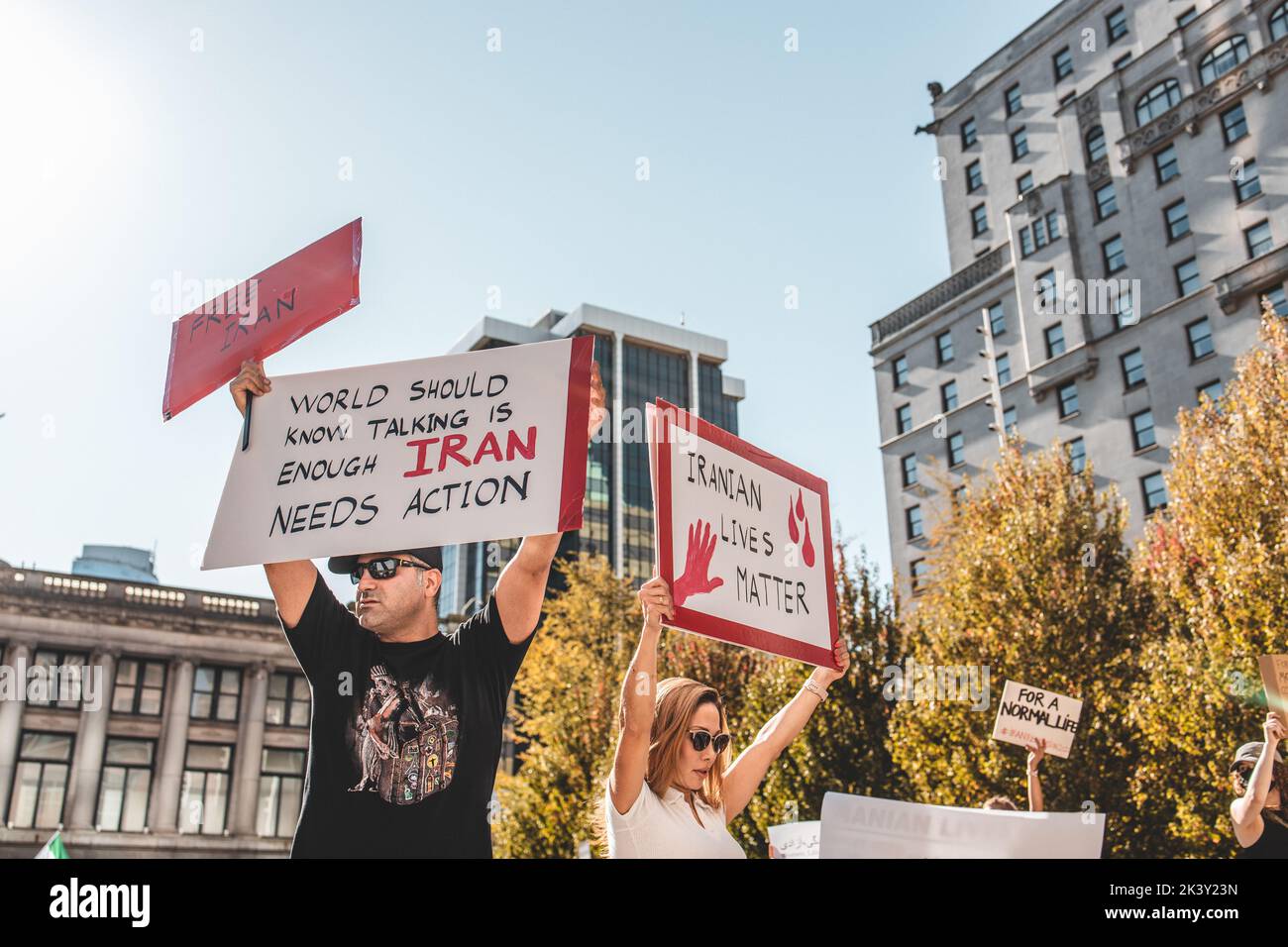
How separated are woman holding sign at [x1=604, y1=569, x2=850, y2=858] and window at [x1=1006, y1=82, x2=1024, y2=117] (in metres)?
55.6

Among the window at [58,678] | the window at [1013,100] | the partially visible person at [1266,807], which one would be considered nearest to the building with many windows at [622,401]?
the window at [1013,100]

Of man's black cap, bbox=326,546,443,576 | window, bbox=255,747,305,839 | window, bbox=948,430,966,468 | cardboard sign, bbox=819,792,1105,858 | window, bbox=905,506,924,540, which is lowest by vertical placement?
cardboard sign, bbox=819,792,1105,858

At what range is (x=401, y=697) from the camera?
3666 mm

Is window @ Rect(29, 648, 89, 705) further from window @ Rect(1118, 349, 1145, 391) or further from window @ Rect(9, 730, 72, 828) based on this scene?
window @ Rect(1118, 349, 1145, 391)

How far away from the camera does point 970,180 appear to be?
56.6 meters

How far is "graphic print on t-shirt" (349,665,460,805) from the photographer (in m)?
3.48

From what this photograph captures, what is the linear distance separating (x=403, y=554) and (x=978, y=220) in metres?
56.4

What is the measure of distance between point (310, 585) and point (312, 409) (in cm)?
76

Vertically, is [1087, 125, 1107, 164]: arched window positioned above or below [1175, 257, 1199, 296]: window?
above

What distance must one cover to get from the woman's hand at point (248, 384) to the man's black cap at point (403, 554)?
0.77 m

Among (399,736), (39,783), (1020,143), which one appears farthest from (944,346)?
(399,736)

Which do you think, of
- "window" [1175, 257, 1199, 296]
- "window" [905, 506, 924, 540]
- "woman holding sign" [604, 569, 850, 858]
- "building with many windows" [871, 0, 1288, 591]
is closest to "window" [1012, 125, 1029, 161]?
"building with many windows" [871, 0, 1288, 591]

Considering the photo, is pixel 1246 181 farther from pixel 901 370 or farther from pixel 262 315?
pixel 262 315
